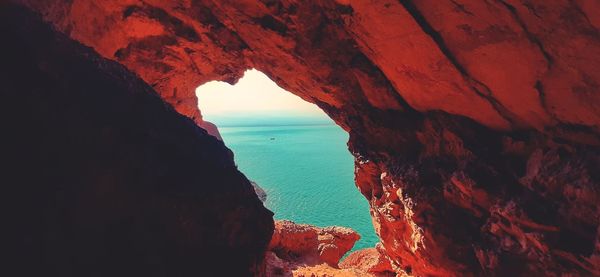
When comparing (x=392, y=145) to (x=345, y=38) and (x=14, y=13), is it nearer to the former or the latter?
(x=345, y=38)

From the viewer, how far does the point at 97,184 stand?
4.26 m

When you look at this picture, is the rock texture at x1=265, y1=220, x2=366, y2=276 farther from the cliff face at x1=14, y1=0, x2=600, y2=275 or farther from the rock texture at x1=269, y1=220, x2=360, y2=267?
the cliff face at x1=14, y1=0, x2=600, y2=275

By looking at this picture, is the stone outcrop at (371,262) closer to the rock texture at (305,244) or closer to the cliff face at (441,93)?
the rock texture at (305,244)

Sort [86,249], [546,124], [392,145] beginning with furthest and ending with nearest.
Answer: [392,145]
[546,124]
[86,249]

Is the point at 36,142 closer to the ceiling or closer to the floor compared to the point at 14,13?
closer to the floor

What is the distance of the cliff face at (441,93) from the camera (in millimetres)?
4266

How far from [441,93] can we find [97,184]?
19.0 feet

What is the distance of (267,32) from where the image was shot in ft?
22.8

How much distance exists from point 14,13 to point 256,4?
3.84 metres

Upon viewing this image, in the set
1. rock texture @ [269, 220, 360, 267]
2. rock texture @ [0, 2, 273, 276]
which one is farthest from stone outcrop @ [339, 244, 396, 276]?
rock texture @ [0, 2, 273, 276]

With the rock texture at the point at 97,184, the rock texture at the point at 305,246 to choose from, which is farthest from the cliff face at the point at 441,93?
the rock texture at the point at 305,246

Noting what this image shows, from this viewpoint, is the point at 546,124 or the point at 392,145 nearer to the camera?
the point at 546,124

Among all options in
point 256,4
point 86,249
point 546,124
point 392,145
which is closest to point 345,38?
point 256,4

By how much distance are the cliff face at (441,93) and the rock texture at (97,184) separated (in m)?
3.01
